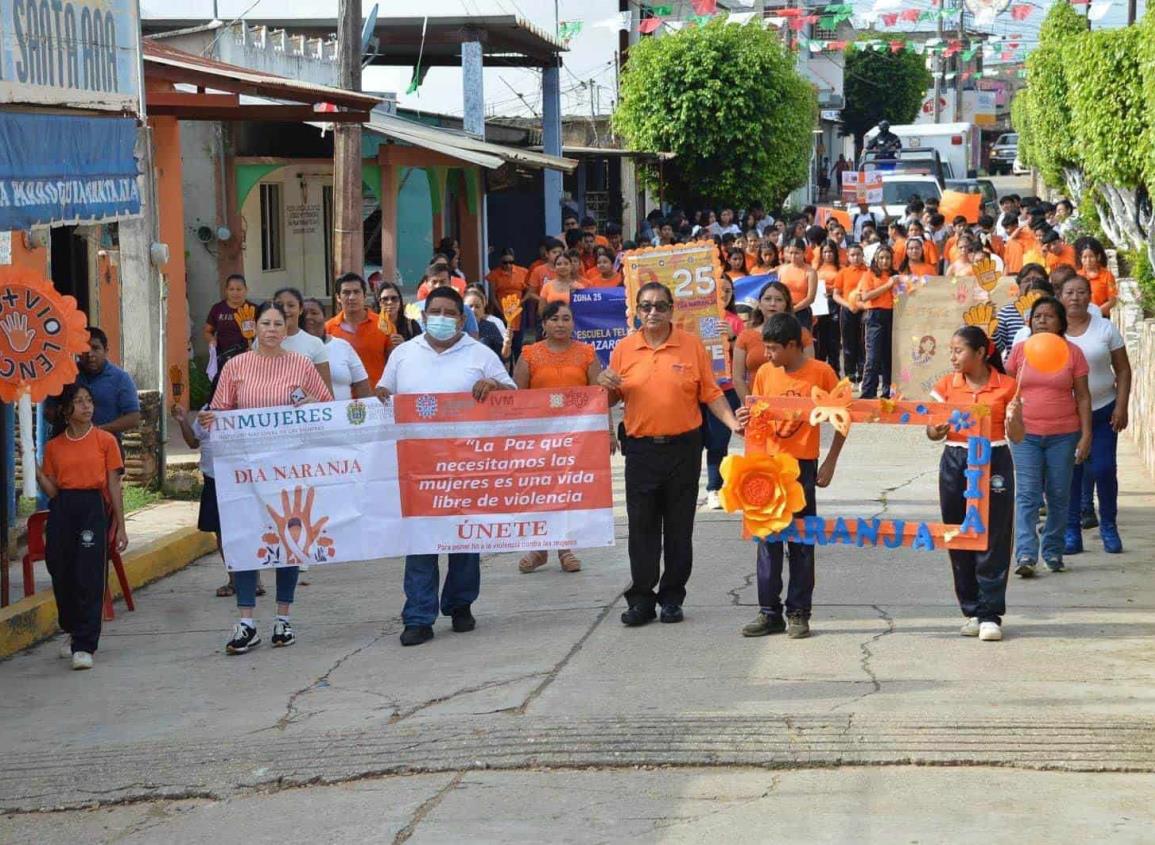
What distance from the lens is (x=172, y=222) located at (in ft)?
55.0

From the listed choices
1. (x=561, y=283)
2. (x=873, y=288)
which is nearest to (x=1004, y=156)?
(x=873, y=288)

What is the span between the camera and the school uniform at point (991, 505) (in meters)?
8.09

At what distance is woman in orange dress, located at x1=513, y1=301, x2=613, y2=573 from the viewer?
9.28m

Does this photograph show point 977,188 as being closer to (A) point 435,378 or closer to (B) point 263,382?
(A) point 435,378

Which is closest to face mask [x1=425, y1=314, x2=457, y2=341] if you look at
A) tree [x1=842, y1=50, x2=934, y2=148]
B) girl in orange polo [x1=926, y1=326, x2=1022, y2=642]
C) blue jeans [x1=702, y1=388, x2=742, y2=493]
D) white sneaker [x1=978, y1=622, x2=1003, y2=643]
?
girl in orange polo [x1=926, y1=326, x2=1022, y2=642]

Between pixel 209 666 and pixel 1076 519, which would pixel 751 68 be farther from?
pixel 209 666

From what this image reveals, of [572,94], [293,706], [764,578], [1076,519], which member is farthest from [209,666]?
[572,94]

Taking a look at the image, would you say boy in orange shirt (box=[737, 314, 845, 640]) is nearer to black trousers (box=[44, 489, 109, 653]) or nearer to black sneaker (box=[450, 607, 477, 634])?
black sneaker (box=[450, 607, 477, 634])

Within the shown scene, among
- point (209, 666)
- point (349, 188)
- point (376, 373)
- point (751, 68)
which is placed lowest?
point (209, 666)

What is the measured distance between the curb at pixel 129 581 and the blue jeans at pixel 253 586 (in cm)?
134

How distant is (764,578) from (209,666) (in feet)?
9.04

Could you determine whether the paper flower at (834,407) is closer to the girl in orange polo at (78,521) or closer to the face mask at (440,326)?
the face mask at (440,326)

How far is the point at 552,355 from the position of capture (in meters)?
9.33

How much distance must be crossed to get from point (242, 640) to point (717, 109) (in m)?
27.1
